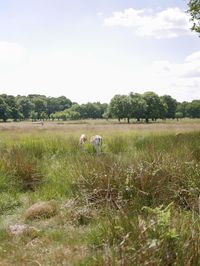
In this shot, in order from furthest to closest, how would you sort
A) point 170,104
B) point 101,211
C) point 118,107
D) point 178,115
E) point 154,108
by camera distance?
point 178,115
point 170,104
point 154,108
point 118,107
point 101,211

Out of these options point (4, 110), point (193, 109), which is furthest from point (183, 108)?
point (4, 110)

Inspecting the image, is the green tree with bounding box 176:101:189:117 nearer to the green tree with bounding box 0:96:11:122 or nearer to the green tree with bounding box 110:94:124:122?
the green tree with bounding box 110:94:124:122

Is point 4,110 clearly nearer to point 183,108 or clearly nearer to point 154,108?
point 154,108

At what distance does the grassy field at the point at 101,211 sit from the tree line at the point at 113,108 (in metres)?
73.2

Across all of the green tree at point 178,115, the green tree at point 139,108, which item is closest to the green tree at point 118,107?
the green tree at point 139,108

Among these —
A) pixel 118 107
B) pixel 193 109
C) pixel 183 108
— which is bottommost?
pixel 193 109

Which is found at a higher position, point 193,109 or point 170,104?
point 170,104

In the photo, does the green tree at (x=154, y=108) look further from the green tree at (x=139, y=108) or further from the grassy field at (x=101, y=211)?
the grassy field at (x=101, y=211)

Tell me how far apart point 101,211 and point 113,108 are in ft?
256

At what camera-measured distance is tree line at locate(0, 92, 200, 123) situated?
272ft

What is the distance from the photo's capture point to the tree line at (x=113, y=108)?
8294 cm

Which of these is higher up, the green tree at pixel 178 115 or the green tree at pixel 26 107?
the green tree at pixel 26 107

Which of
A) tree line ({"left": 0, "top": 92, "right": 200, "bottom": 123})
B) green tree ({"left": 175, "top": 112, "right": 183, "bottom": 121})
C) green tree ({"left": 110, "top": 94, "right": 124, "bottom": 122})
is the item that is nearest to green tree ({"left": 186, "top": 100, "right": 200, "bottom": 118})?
tree line ({"left": 0, "top": 92, "right": 200, "bottom": 123})

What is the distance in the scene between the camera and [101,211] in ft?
20.5
